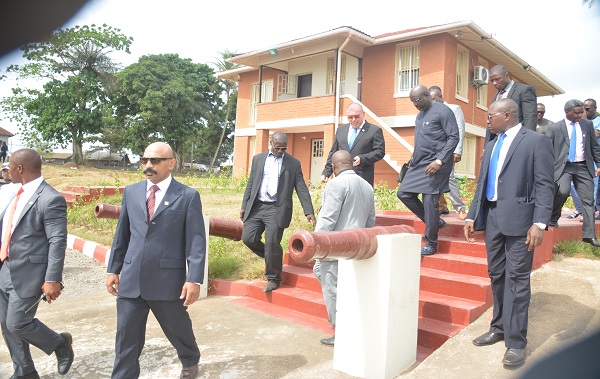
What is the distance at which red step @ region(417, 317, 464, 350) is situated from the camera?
3.99 metres

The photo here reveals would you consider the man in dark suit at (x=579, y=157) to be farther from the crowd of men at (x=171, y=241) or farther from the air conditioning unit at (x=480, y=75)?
the air conditioning unit at (x=480, y=75)

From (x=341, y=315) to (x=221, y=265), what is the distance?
3.04 meters

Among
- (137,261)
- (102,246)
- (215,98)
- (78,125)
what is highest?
(215,98)

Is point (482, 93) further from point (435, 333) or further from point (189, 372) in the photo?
point (189, 372)

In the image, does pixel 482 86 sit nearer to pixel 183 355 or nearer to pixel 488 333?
pixel 488 333

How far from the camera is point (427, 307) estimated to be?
173 inches

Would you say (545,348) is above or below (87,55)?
below

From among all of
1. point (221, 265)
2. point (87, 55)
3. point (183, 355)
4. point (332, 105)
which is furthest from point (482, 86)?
point (87, 55)

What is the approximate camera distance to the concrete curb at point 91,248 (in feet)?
26.9

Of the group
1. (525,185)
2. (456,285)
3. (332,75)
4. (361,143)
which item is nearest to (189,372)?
(456,285)

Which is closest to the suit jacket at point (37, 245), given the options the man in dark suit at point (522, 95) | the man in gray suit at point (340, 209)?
the man in gray suit at point (340, 209)

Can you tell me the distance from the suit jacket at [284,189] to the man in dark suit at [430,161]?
1.14 metres

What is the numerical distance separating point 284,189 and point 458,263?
210 cm

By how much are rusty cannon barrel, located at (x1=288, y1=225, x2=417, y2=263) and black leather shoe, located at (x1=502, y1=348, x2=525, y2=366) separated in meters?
1.19
